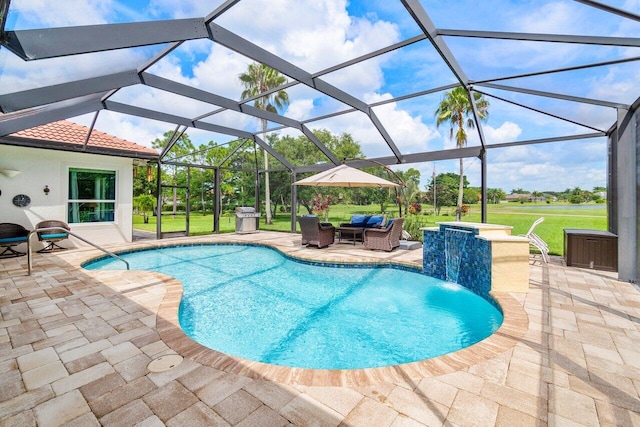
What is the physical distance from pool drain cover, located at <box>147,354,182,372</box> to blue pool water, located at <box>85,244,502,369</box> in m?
1.03

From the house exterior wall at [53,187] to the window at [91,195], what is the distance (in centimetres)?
18

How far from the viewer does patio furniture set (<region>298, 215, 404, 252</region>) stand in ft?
29.2

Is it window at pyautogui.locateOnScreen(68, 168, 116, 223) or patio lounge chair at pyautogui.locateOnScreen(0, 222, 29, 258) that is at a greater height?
window at pyautogui.locateOnScreen(68, 168, 116, 223)

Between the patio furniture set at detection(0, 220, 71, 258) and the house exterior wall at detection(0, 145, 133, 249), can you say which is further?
the house exterior wall at detection(0, 145, 133, 249)

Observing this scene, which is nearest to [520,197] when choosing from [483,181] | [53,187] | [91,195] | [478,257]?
[483,181]

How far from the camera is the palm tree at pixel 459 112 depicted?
50.4ft

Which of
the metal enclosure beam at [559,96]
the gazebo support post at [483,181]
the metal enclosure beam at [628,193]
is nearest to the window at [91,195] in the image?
the metal enclosure beam at [559,96]

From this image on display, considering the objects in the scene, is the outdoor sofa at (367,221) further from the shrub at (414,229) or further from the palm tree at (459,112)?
the palm tree at (459,112)

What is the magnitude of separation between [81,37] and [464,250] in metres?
6.97

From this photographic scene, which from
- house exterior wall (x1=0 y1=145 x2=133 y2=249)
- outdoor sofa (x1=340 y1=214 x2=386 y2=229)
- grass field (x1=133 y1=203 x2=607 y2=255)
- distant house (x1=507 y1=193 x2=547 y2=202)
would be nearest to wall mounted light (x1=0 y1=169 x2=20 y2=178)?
house exterior wall (x1=0 y1=145 x2=133 y2=249)

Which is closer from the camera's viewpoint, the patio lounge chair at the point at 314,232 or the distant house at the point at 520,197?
the patio lounge chair at the point at 314,232

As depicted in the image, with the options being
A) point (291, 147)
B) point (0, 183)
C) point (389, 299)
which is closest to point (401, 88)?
point (389, 299)

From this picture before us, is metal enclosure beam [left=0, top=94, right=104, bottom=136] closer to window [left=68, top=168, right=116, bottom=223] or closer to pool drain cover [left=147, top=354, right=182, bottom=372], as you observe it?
window [left=68, top=168, right=116, bottom=223]

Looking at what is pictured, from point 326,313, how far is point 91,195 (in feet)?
32.7
